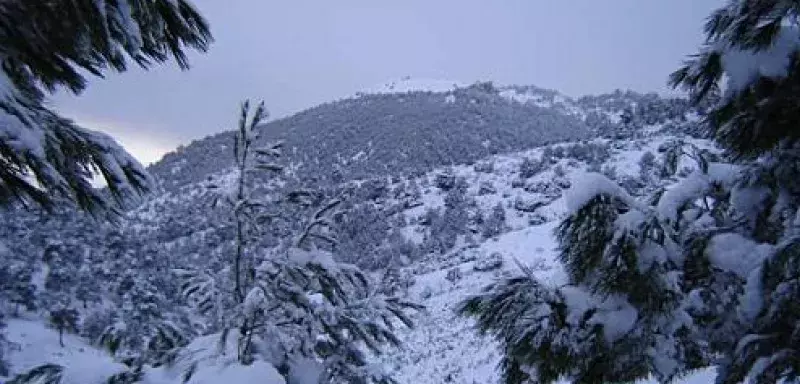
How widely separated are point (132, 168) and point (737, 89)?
217cm

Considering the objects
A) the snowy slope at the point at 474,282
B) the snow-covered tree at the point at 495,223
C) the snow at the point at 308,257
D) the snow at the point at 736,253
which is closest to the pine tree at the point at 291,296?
the snow at the point at 308,257

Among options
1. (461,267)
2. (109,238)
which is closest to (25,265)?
(109,238)

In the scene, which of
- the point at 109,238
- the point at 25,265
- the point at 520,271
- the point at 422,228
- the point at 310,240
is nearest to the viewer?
the point at 520,271

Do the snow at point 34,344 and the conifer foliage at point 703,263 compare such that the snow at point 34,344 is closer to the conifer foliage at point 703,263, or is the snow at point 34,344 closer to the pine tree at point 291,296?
the pine tree at point 291,296

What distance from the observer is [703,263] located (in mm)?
2377

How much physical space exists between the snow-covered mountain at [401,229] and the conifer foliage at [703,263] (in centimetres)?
18

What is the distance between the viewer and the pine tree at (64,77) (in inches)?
55.1

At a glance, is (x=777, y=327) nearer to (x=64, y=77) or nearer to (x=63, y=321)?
(x=64, y=77)

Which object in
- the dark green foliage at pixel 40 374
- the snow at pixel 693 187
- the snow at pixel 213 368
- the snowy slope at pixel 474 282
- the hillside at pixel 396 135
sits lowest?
the snowy slope at pixel 474 282

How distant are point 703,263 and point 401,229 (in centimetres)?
7174

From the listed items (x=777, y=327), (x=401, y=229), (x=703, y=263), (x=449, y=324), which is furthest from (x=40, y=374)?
(x=401, y=229)

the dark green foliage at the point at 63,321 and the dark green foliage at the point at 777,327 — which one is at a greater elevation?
the dark green foliage at the point at 777,327

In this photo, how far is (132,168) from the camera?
5.60 ft

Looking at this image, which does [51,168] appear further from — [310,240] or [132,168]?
[310,240]
